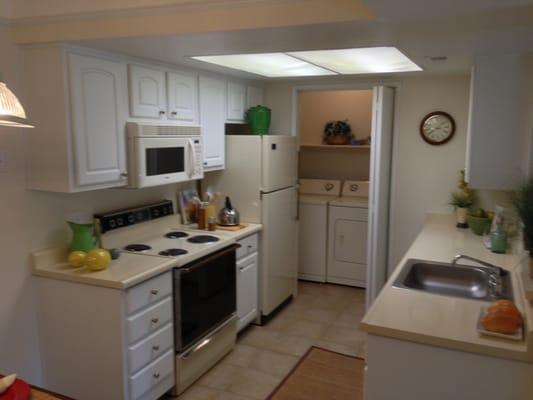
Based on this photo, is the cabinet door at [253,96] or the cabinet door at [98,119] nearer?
the cabinet door at [98,119]

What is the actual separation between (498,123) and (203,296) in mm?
2148

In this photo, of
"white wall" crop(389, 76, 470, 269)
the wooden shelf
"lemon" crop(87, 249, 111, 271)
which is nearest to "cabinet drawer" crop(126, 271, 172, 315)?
"lemon" crop(87, 249, 111, 271)

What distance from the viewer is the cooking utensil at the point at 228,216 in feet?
12.5

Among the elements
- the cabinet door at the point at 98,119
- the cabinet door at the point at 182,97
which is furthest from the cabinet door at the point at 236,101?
the cabinet door at the point at 98,119

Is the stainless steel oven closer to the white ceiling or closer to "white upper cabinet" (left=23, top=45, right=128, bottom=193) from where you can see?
"white upper cabinet" (left=23, top=45, right=128, bottom=193)

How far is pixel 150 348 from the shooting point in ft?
8.76

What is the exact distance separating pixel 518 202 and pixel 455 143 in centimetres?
209

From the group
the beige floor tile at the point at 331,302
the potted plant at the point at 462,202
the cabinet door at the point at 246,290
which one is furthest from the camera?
the beige floor tile at the point at 331,302

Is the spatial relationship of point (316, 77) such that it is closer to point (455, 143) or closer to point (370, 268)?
point (455, 143)

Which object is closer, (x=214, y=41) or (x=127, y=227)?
(x=214, y=41)

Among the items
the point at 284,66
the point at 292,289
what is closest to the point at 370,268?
the point at 292,289

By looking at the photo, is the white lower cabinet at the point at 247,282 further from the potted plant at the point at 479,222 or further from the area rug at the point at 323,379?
the potted plant at the point at 479,222

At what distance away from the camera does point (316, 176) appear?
221 inches

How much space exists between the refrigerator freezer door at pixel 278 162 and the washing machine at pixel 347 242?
0.77m
